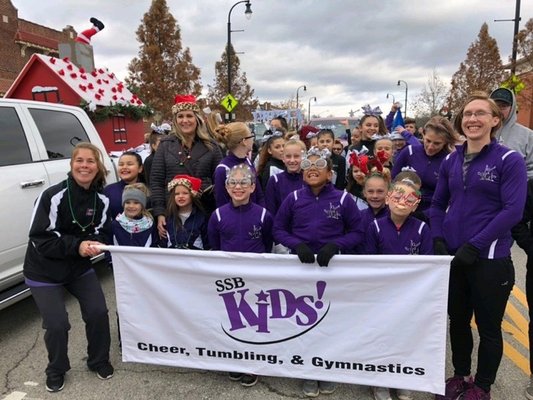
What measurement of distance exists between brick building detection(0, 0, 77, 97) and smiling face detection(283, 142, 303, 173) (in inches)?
1041

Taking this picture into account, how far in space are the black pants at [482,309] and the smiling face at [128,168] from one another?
115 inches

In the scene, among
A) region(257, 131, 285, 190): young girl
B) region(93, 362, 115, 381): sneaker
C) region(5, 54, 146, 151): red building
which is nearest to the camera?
region(93, 362, 115, 381): sneaker

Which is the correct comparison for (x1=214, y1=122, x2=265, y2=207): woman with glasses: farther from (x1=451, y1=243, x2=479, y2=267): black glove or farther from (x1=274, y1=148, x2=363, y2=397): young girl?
(x1=451, y1=243, x2=479, y2=267): black glove

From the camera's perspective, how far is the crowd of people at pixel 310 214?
2.48 m

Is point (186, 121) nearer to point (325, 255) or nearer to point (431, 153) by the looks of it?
point (325, 255)

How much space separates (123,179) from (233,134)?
1.18 m

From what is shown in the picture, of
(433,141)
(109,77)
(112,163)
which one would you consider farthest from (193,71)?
(433,141)

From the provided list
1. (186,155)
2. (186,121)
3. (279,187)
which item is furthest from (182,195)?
(279,187)

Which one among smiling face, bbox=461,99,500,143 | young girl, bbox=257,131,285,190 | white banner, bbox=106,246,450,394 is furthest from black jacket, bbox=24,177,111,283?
smiling face, bbox=461,99,500,143

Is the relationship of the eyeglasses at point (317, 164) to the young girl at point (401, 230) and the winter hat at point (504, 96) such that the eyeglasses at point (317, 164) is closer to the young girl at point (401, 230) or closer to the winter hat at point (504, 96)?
the young girl at point (401, 230)

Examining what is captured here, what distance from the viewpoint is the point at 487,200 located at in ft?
8.01

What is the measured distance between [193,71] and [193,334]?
2254 centimetres

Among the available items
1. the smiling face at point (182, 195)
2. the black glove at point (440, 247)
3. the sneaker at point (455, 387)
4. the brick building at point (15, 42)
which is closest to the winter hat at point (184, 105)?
the smiling face at point (182, 195)

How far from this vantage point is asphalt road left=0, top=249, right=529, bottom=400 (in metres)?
2.85
